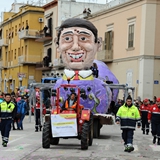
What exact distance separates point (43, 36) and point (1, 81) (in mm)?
18088

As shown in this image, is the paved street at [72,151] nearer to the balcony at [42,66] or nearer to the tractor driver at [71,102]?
the tractor driver at [71,102]

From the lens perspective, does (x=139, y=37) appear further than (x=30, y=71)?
No

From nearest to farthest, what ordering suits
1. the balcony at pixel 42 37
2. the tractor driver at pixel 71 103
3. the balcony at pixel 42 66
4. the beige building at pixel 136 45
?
the tractor driver at pixel 71 103, the beige building at pixel 136 45, the balcony at pixel 42 37, the balcony at pixel 42 66

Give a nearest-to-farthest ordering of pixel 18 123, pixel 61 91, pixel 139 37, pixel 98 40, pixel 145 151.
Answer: pixel 145 151 < pixel 61 91 < pixel 98 40 < pixel 18 123 < pixel 139 37

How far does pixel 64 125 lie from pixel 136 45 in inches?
806

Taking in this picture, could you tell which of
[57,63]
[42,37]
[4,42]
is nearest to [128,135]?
[57,63]

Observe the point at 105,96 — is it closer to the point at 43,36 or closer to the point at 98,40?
the point at 98,40

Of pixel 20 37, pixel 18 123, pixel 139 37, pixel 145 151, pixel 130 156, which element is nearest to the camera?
pixel 130 156

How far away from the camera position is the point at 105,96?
65.3 feet

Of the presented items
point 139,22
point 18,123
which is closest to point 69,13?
point 139,22

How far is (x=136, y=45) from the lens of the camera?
115 feet

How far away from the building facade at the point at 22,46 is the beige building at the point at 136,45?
17.5 meters

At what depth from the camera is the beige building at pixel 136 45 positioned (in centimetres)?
3381

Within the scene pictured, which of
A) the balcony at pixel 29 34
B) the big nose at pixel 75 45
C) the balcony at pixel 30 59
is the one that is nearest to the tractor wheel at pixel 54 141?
the big nose at pixel 75 45
